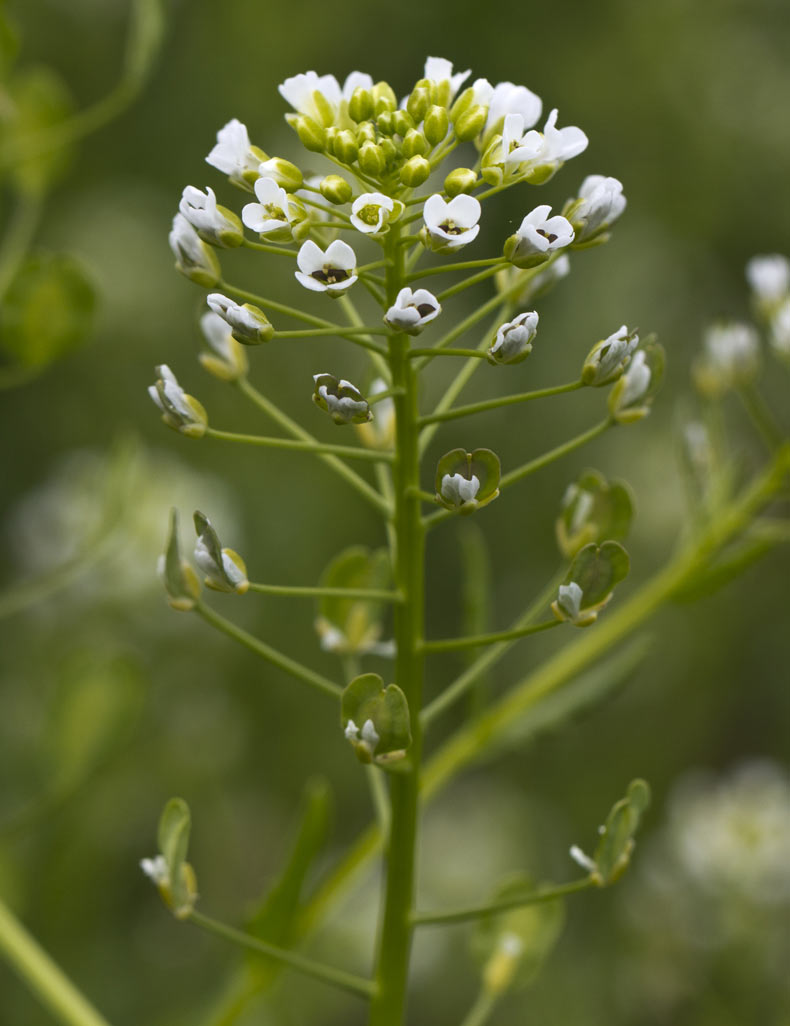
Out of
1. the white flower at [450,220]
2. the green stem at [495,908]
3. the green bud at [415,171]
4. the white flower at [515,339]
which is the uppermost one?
the green bud at [415,171]

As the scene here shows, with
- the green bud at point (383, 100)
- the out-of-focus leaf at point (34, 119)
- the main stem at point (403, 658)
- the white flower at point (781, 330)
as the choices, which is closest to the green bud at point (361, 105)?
the green bud at point (383, 100)

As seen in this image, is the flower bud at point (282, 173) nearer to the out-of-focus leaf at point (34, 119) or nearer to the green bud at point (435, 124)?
the green bud at point (435, 124)

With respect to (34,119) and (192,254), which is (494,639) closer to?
(192,254)

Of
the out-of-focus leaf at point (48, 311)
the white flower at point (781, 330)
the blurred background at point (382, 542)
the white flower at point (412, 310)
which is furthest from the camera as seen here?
the blurred background at point (382, 542)

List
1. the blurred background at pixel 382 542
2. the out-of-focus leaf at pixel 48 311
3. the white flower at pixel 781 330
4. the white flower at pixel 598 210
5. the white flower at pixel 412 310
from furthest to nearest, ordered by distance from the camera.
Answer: the blurred background at pixel 382 542
the out-of-focus leaf at pixel 48 311
the white flower at pixel 781 330
the white flower at pixel 598 210
the white flower at pixel 412 310

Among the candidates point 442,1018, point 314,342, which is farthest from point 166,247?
point 442,1018

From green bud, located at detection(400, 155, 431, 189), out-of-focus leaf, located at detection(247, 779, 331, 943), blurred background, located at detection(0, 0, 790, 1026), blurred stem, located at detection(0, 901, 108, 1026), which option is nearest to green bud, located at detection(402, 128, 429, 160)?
green bud, located at detection(400, 155, 431, 189)

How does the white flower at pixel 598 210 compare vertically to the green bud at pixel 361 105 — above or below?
below

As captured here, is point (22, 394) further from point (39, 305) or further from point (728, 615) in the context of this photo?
point (728, 615)

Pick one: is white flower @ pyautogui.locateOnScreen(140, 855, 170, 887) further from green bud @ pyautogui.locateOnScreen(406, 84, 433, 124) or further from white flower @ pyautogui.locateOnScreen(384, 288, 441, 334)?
green bud @ pyautogui.locateOnScreen(406, 84, 433, 124)
